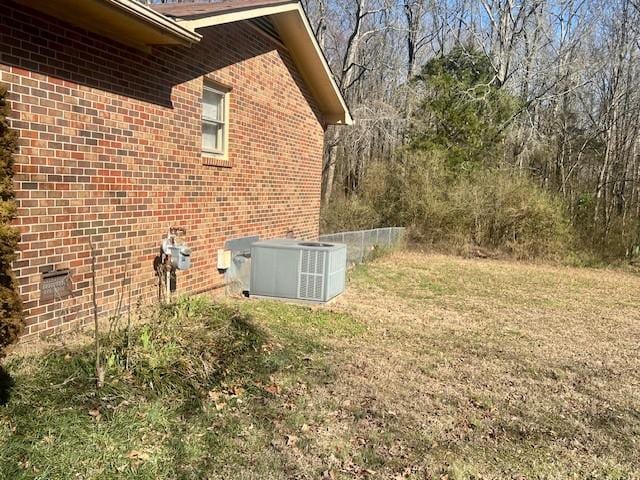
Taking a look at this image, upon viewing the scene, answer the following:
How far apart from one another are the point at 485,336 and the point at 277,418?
369 cm

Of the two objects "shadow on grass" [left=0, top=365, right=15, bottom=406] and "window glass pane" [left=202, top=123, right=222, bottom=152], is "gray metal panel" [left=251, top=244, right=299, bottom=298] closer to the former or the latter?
"window glass pane" [left=202, top=123, right=222, bottom=152]

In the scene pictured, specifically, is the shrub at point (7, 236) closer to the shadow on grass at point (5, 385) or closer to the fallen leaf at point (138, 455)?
the shadow on grass at point (5, 385)

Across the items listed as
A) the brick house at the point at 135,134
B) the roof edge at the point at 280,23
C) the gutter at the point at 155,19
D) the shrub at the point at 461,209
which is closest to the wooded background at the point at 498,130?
the shrub at the point at 461,209

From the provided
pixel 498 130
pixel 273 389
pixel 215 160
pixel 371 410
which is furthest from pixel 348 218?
pixel 371 410

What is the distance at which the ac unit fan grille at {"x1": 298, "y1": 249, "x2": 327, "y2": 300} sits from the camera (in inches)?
308

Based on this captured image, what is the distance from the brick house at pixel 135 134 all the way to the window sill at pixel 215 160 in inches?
1.2

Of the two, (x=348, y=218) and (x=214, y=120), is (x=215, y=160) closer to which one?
(x=214, y=120)

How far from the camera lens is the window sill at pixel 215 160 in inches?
287

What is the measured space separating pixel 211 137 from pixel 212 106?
460 millimetres

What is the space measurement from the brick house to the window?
0.07 ft

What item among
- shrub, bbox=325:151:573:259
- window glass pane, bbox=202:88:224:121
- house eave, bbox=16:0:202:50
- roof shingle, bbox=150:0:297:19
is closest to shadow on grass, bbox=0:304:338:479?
house eave, bbox=16:0:202:50

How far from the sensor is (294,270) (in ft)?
26.0

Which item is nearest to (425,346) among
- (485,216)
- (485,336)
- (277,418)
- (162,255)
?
(485,336)

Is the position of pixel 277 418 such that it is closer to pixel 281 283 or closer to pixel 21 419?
pixel 21 419
